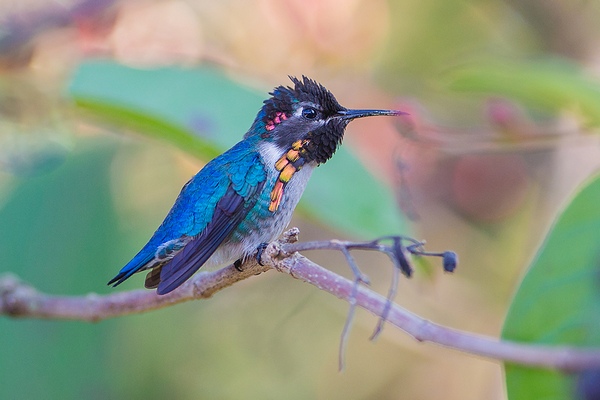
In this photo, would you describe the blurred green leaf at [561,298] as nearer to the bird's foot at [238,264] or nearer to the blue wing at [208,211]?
the bird's foot at [238,264]

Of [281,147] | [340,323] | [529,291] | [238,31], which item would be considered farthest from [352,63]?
[529,291]

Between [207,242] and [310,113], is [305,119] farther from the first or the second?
[207,242]

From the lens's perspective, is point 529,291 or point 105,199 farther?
point 105,199

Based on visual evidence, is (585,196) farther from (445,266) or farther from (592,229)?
(445,266)

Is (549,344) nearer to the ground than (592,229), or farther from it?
nearer to the ground

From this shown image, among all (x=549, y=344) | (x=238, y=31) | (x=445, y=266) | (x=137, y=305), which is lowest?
(x=137, y=305)

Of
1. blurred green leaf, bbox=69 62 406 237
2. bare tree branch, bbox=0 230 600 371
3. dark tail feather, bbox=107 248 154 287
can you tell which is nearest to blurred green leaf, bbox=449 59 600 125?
blurred green leaf, bbox=69 62 406 237
